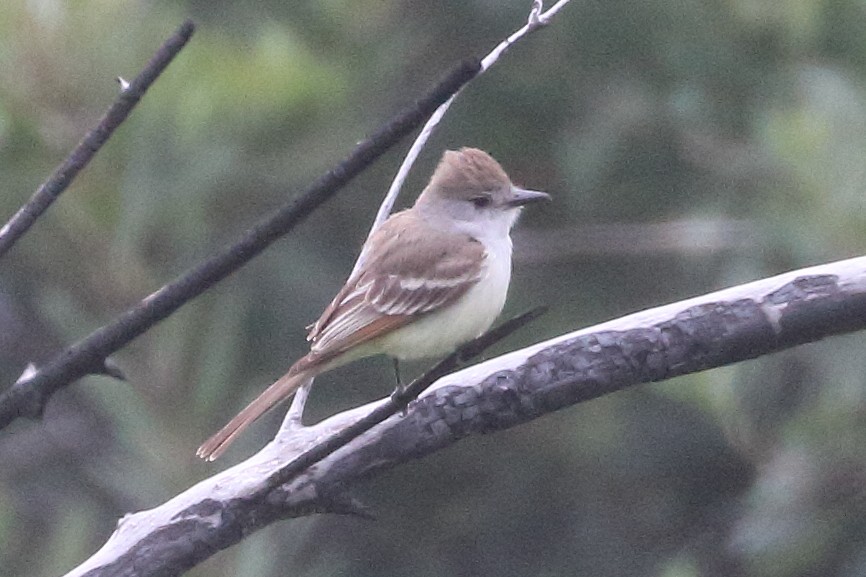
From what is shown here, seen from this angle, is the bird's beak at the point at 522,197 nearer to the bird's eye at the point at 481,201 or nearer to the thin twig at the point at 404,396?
the bird's eye at the point at 481,201

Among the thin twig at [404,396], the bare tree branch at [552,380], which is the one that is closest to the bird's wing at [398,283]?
the bare tree branch at [552,380]

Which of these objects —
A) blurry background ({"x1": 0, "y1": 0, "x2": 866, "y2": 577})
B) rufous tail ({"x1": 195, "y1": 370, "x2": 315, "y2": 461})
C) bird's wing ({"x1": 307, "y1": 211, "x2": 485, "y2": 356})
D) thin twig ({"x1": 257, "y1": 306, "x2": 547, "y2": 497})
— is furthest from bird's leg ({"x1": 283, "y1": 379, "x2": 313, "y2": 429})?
blurry background ({"x1": 0, "y1": 0, "x2": 866, "y2": 577})

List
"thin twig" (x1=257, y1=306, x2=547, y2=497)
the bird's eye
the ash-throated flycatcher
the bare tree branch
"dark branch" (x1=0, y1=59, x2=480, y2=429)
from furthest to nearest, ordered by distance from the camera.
→ the bird's eye
the ash-throated flycatcher
the bare tree branch
"thin twig" (x1=257, y1=306, x2=547, y2=497)
"dark branch" (x1=0, y1=59, x2=480, y2=429)

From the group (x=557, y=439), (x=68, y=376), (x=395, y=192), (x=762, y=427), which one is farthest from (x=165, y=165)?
(x=68, y=376)

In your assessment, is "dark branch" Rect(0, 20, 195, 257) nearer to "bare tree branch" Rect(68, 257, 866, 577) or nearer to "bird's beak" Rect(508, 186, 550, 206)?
"bare tree branch" Rect(68, 257, 866, 577)

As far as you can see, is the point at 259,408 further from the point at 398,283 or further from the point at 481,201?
the point at 481,201

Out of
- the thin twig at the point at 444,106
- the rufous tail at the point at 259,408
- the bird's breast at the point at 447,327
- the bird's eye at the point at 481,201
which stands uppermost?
the thin twig at the point at 444,106

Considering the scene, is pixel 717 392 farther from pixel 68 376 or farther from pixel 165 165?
pixel 68 376
